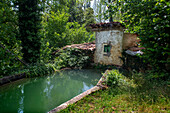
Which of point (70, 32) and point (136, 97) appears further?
point (70, 32)

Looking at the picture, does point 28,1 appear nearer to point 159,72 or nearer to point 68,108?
point 68,108

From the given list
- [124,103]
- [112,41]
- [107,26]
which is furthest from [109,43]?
[124,103]

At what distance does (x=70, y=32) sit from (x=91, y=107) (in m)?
12.8

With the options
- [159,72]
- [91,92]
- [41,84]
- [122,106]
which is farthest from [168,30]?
[41,84]

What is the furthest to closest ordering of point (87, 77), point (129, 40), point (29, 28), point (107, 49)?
point (107, 49) → point (129, 40) → point (29, 28) → point (87, 77)

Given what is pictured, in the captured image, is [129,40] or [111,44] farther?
[111,44]

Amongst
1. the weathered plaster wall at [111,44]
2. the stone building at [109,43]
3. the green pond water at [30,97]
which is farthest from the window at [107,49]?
the green pond water at [30,97]

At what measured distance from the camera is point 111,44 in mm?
9172

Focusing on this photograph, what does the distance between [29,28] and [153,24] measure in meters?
8.53

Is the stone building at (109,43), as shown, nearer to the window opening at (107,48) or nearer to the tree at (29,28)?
the window opening at (107,48)

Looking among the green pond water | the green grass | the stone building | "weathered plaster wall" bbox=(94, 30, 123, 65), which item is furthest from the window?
the green grass

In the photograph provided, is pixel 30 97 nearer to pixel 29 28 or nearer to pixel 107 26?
pixel 29 28

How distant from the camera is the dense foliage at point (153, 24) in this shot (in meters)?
4.17

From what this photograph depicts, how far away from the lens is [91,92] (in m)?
3.94
